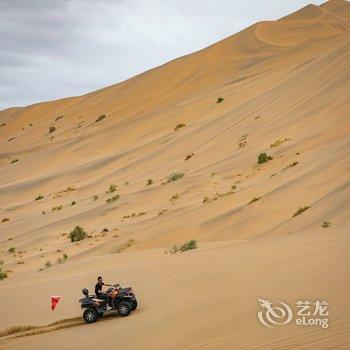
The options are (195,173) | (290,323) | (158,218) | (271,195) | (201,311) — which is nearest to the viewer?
(290,323)

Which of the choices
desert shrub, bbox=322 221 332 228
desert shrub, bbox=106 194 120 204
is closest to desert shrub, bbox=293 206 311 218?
desert shrub, bbox=322 221 332 228

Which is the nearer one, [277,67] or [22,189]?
[22,189]

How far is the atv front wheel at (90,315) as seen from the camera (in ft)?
28.9

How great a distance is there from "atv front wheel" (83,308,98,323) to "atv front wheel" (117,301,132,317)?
484mm

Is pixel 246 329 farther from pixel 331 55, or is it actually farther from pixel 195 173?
pixel 331 55

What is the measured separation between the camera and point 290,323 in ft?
20.5

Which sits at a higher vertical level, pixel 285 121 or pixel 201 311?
pixel 285 121

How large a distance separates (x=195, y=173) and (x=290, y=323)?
700 inches

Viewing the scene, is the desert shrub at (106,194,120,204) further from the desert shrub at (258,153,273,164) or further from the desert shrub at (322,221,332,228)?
the desert shrub at (322,221,332,228)

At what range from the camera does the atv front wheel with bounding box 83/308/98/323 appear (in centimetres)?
880

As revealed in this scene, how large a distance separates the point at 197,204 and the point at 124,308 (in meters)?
11.1

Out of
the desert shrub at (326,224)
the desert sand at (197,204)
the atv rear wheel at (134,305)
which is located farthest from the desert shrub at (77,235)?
the atv rear wheel at (134,305)

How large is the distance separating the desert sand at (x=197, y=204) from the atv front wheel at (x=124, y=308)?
156mm

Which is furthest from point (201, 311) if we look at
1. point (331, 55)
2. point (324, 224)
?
point (331, 55)
